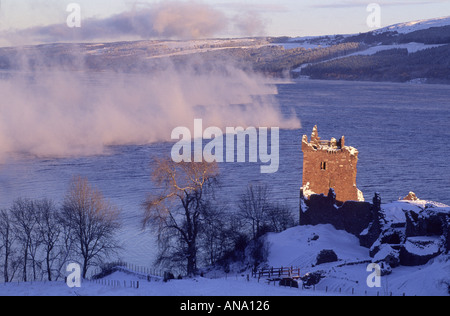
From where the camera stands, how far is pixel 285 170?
7188cm

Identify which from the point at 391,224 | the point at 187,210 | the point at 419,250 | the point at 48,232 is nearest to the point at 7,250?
the point at 48,232

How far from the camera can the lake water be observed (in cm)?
5650

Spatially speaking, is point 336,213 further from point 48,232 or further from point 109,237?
point 48,232

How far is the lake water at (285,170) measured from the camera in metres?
56.5

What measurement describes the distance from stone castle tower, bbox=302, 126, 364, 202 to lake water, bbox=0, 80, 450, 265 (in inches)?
409

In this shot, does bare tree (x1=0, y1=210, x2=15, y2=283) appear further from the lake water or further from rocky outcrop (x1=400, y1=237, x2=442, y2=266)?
rocky outcrop (x1=400, y1=237, x2=442, y2=266)

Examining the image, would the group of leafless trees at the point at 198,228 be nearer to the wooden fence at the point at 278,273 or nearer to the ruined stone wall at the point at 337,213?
the ruined stone wall at the point at 337,213

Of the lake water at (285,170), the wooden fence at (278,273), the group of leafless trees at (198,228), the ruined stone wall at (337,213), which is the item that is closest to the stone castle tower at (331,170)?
the ruined stone wall at (337,213)

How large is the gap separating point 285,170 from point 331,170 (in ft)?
101

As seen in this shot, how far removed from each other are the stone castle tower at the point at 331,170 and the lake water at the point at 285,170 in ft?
34.1

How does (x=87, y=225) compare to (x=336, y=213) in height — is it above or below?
below

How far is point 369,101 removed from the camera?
18025 centimetres

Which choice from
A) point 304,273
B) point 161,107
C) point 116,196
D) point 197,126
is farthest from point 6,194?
point 161,107
